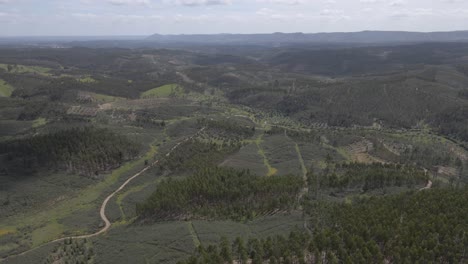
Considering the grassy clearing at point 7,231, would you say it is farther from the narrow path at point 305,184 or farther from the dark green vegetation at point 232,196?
the narrow path at point 305,184

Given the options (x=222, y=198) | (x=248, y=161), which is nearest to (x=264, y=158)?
(x=248, y=161)

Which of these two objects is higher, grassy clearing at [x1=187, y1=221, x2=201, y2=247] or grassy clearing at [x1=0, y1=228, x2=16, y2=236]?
grassy clearing at [x1=187, y1=221, x2=201, y2=247]

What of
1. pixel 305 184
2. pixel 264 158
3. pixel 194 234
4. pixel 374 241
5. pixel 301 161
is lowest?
pixel 264 158

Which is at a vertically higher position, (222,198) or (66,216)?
(222,198)

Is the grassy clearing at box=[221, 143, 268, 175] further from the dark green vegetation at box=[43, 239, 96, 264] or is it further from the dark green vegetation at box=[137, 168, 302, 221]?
the dark green vegetation at box=[43, 239, 96, 264]

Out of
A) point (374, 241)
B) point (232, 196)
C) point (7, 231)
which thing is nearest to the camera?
point (374, 241)

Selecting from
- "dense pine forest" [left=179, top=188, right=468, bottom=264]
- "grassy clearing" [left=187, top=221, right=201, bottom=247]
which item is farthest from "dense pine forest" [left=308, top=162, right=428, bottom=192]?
"grassy clearing" [left=187, top=221, right=201, bottom=247]

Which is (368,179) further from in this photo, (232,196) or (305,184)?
(232,196)
